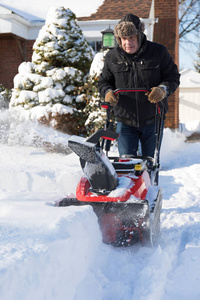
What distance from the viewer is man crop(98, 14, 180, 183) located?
3.43m

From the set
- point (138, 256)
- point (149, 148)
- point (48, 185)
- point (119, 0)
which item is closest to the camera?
point (138, 256)

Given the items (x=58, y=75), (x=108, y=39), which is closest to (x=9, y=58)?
(x=58, y=75)

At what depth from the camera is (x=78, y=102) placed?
8.76 m

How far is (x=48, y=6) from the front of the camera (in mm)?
14039

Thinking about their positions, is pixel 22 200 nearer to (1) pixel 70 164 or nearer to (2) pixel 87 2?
(1) pixel 70 164

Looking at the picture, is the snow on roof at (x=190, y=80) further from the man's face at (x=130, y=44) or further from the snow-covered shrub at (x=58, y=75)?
the man's face at (x=130, y=44)

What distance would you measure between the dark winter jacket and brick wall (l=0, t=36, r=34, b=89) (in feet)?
31.7

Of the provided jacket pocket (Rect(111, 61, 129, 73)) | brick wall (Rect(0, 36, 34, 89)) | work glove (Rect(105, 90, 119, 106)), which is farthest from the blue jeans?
brick wall (Rect(0, 36, 34, 89))

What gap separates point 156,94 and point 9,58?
34.4ft

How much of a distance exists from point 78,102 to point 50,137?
1.09 meters

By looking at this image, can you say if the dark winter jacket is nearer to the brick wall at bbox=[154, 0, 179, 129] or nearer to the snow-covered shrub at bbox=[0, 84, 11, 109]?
the snow-covered shrub at bbox=[0, 84, 11, 109]

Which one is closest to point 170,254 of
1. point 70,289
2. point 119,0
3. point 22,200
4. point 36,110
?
point 70,289

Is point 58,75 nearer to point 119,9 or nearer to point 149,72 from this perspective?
point 149,72

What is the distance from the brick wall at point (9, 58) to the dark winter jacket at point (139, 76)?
31.7ft
